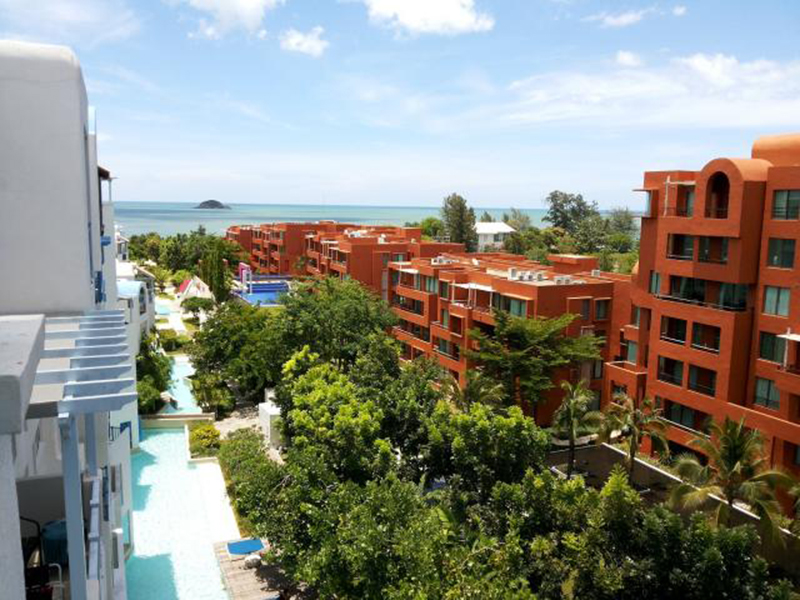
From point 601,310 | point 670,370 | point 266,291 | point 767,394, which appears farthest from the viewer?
point 266,291

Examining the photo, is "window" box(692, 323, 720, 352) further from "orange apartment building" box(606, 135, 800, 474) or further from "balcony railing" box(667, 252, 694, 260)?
"balcony railing" box(667, 252, 694, 260)

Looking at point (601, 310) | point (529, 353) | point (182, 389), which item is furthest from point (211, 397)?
point (601, 310)

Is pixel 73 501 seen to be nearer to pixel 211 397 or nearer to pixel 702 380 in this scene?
pixel 702 380

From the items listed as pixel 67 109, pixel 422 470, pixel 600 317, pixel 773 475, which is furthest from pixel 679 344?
pixel 67 109

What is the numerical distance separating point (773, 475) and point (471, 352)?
1515 centimetres

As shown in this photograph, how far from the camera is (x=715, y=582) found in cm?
1430

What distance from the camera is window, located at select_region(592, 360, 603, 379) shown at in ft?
110

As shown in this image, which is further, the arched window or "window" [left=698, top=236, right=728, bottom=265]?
the arched window

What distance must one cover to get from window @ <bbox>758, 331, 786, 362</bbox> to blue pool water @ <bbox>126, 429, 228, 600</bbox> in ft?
69.6

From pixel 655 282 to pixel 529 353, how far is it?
6.55 metres

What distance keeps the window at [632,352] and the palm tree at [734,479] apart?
9758 millimetres

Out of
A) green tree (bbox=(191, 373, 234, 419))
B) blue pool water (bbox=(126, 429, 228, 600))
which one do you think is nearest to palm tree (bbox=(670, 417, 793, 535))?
blue pool water (bbox=(126, 429, 228, 600))

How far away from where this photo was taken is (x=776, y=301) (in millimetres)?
24438

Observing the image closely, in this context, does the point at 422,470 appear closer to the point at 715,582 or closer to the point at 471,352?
the point at 715,582
